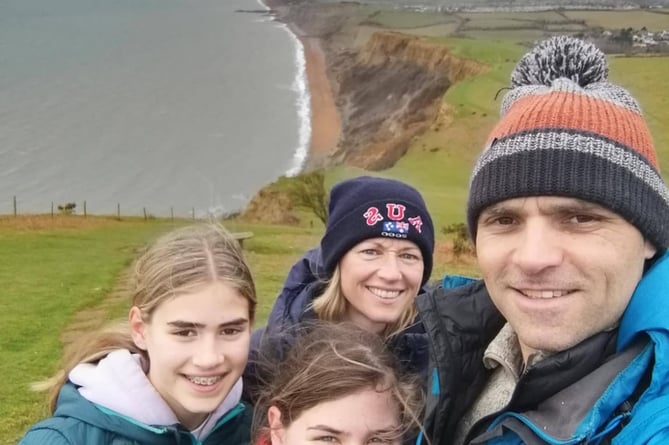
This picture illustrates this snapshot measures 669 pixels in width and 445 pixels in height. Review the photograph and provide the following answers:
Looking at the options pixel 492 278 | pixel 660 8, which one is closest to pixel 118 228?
pixel 492 278

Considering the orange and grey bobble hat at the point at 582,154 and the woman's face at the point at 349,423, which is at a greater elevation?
the orange and grey bobble hat at the point at 582,154

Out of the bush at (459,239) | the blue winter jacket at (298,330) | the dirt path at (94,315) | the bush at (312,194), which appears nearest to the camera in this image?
the blue winter jacket at (298,330)

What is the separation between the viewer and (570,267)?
209cm

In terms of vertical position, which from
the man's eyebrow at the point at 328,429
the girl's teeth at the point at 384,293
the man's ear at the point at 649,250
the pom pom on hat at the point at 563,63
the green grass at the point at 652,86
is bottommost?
the green grass at the point at 652,86

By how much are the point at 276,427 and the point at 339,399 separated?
0.99 feet

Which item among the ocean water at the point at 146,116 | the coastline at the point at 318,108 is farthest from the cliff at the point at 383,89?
the ocean water at the point at 146,116

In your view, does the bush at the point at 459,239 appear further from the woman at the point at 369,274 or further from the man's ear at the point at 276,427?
the man's ear at the point at 276,427

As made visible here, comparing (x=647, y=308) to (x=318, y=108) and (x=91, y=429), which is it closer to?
(x=91, y=429)

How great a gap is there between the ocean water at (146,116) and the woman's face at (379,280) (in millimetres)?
20434

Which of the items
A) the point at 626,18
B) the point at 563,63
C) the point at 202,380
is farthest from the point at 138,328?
the point at 626,18

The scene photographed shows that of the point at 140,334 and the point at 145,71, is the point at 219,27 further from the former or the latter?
the point at 140,334

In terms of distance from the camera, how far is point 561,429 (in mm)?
2008

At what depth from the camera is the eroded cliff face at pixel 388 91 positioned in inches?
1982

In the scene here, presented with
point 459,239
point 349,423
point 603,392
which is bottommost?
point 459,239
